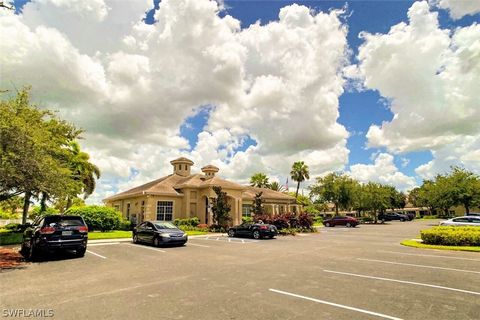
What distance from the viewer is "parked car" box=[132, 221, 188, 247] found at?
1652 cm

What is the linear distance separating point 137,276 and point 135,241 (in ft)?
35.1

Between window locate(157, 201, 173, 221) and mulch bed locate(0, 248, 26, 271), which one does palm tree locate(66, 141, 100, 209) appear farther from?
mulch bed locate(0, 248, 26, 271)

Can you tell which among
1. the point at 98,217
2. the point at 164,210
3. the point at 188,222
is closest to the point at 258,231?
the point at 188,222

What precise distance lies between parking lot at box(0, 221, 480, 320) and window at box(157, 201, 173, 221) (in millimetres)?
19404

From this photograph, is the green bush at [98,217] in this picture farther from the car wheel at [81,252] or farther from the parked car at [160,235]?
the car wheel at [81,252]

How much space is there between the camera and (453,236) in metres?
16.3

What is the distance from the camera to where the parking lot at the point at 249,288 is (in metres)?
5.78

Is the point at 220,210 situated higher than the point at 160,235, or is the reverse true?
the point at 220,210

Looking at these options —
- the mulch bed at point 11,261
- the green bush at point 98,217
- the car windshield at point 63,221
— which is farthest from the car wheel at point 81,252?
the green bush at point 98,217

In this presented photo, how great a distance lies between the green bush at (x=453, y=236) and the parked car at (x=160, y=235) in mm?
14324

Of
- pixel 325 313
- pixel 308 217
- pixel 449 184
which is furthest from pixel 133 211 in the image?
pixel 449 184

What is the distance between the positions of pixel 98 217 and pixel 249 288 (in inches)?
938

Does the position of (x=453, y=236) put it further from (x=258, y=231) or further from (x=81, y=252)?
(x=81, y=252)

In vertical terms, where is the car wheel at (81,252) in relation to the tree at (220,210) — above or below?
below
